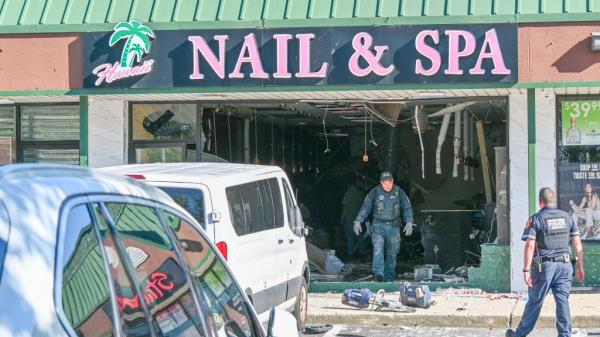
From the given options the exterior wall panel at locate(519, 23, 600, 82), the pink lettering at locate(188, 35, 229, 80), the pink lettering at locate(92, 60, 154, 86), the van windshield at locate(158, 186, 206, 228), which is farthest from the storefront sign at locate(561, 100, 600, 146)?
the van windshield at locate(158, 186, 206, 228)

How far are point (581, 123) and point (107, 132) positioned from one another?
728 cm

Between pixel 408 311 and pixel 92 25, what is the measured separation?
20.5 ft

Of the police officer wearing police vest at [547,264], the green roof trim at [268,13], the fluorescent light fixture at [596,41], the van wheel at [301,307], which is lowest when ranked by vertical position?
the van wheel at [301,307]

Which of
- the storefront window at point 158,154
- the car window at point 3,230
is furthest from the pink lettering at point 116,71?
the car window at point 3,230

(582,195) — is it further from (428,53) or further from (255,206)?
(255,206)

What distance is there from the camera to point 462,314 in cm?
1241

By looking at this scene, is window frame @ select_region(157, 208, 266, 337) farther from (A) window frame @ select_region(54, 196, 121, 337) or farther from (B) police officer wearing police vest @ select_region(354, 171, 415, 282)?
(B) police officer wearing police vest @ select_region(354, 171, 415, 282)

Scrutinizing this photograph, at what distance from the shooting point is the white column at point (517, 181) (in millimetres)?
14023

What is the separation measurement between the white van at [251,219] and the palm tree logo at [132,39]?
3.83 m

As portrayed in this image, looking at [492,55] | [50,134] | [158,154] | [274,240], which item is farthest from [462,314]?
[50,134]

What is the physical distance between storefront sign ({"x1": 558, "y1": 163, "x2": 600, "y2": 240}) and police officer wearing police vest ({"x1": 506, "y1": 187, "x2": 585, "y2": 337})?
3.84 meters

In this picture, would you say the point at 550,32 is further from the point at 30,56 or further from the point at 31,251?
the point at 31,251

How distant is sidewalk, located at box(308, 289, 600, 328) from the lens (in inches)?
479

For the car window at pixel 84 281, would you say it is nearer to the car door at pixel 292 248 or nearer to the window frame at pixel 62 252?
the window frame at pixel 62 252
